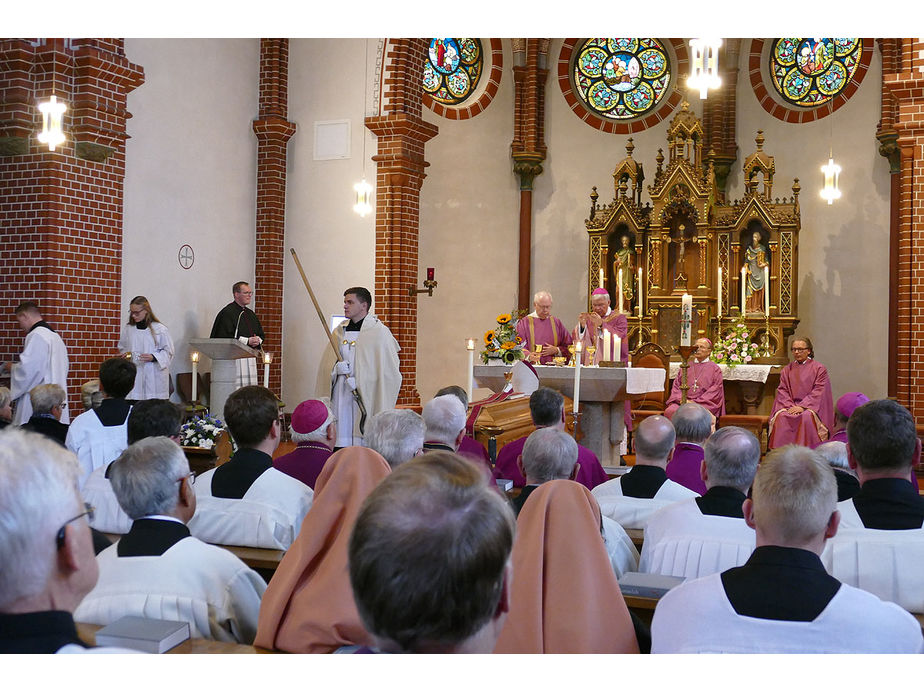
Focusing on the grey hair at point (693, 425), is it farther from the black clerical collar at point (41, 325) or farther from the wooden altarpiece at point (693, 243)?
the wooden altarpiece at point (693, 243)

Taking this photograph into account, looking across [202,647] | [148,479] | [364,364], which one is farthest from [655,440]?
[364,364]

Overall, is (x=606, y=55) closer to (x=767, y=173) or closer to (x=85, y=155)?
(x=767, y=173)

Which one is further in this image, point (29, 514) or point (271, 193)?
point (271, 193)

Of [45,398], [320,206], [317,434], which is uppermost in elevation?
[320,206]

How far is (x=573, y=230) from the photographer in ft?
51.7

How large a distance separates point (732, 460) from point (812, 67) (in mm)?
12772

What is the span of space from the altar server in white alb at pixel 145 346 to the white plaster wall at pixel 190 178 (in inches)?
26.2

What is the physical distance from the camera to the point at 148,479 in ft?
9.82

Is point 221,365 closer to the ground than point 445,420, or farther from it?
farther from it

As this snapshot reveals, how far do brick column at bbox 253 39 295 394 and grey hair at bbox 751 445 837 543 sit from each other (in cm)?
1014

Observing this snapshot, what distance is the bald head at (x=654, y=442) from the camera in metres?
4.46

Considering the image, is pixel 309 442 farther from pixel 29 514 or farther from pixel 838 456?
pixel 29 514

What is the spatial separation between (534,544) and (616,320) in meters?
7.92

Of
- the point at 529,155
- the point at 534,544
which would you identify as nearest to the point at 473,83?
the point at 529,155
